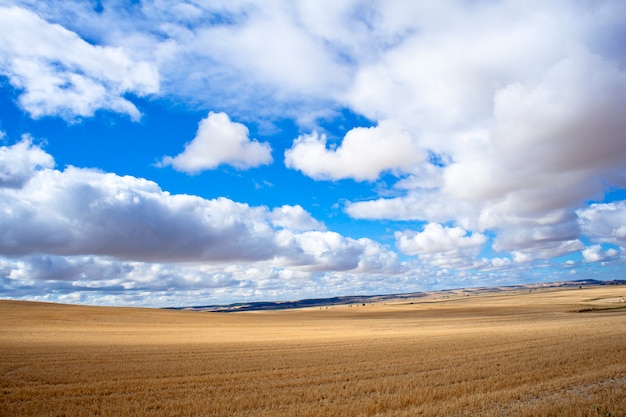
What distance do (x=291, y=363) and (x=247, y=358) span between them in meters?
4.17

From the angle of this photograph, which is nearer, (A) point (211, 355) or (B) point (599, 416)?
(B) point (599, 416)

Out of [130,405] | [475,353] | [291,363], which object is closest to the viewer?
[130,405]

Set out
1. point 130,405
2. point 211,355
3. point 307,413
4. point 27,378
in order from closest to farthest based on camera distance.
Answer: point 307,413 < point 130,405 < point 27,378 < point 211,355

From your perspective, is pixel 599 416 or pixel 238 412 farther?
pixel 238 412

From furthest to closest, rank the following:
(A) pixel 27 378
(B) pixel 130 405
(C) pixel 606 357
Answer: (C) pixel 606 357
(A) pixel 27 378
(B) pixel 130 405

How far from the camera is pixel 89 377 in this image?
1941cm

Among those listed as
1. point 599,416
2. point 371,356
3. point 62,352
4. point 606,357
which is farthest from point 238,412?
point 62,352

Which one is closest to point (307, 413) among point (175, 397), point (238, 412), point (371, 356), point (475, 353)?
point (238, 412)

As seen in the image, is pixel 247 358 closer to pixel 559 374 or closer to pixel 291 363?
pixel 291 363

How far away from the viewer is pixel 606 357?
2100cm

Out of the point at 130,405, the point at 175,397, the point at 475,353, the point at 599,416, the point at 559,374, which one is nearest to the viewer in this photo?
the point at 599,416

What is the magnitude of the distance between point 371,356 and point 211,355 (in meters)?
10.5

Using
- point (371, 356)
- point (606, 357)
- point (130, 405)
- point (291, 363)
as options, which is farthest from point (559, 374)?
point (130, 405)

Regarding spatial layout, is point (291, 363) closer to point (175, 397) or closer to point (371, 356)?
point (371, 356)
